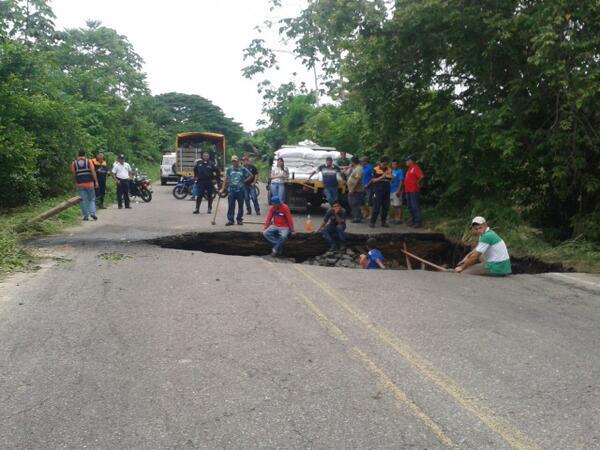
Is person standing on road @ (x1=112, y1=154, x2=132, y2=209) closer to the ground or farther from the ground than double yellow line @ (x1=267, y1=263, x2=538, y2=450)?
farther from the ground

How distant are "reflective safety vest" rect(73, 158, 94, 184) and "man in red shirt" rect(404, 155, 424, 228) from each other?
25.5ft

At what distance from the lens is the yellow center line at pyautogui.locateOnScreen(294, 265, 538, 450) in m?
3.87

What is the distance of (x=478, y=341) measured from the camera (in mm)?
5969

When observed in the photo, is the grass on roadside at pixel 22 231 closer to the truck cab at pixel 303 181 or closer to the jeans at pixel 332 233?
the jeans at pixel 332 233

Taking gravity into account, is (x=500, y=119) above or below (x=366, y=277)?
above

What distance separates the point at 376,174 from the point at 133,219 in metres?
6.38

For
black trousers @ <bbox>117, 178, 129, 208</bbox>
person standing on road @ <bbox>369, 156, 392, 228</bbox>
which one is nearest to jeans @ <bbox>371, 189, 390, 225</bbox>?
person standing on road @ <bbox>369, 156, 392, 228</bbox>

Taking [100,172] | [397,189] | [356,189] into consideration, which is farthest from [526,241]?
[100,172]

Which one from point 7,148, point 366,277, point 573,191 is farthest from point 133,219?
point 573,191

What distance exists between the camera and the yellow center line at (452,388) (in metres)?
3.87

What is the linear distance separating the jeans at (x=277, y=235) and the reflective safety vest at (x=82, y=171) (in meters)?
5.22

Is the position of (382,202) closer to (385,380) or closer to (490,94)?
(490,94)

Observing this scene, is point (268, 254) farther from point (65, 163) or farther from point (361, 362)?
point (65, 163)

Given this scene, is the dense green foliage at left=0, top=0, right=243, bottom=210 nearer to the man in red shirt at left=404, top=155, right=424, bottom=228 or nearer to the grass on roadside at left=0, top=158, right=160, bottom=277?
the grass on roadside at left=0, top=158, right=160, bottom=277
